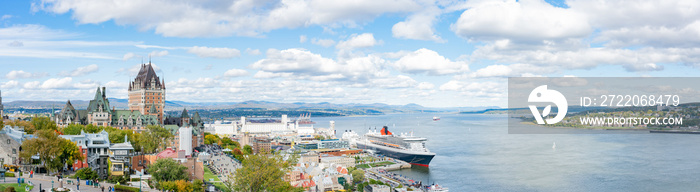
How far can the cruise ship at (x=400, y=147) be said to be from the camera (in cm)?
6519

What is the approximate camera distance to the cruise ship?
214ft

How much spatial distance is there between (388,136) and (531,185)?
118ft

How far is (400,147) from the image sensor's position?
72.9 metres

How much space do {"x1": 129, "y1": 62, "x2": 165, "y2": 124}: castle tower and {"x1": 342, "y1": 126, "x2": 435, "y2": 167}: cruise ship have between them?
31425mm

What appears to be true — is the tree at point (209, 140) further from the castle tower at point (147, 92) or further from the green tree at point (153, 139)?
the green tree at point (153, 139)

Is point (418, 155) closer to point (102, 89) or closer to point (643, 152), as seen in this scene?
point (643, 152)

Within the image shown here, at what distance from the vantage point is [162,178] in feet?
104

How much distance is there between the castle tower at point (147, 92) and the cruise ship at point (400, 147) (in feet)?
103

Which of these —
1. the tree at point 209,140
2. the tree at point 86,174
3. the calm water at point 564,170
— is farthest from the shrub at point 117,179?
the tree at point 209,140

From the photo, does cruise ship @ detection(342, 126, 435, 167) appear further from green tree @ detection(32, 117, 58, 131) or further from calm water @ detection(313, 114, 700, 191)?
green tree @ detection(32, 117, 58, 131)

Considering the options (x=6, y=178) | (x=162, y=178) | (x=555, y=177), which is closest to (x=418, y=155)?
(x=555, y=177)

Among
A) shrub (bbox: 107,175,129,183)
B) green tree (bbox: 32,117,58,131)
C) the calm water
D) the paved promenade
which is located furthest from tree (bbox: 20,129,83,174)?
the calm water

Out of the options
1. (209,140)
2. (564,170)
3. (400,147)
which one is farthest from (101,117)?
(564,170)

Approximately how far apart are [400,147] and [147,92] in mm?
35559
